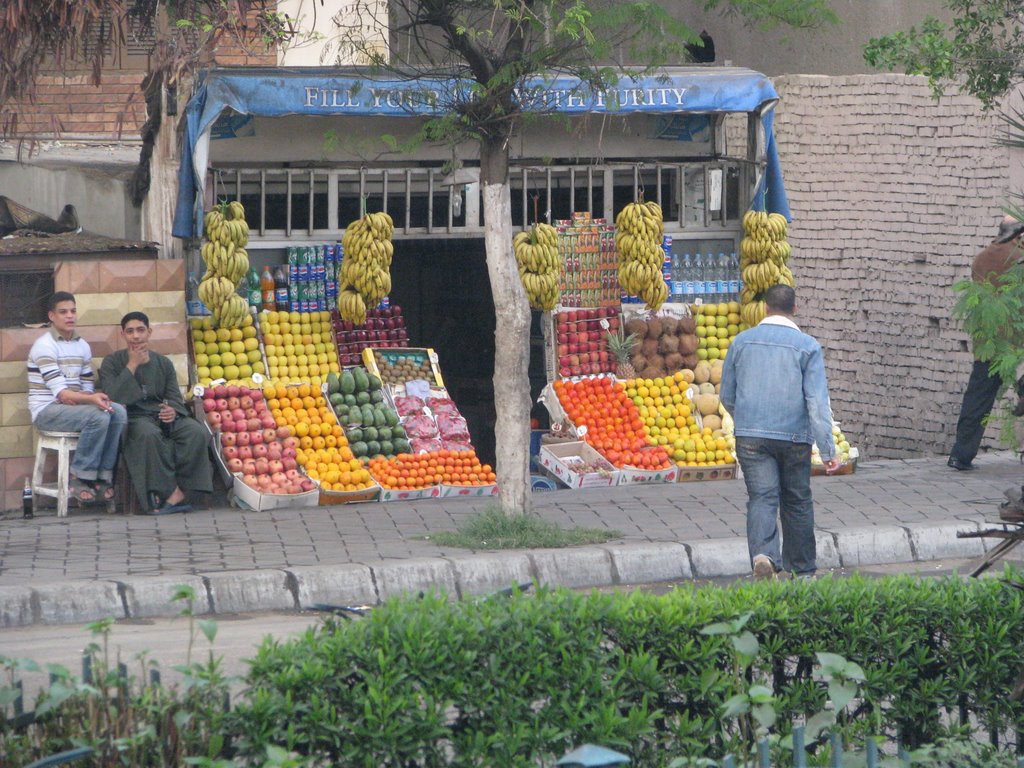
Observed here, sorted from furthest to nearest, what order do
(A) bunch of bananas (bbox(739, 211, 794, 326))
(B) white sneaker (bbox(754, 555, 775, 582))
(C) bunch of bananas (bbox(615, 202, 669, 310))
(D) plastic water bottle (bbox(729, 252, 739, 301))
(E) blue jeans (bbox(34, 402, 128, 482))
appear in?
1. (D) plastic water bottle (bbox(729, 252, 739, 301))
2. (A) bunch of bananas (bbox(739, 211, 794, 326))
3. (C) bunch of bananas (bbox(615, 202, 669, 310))
4. (E) blue jeans (bbox(34, 402, 128, 482))
5. (B) white sneaker (bbox(754, 555, 775, 582))

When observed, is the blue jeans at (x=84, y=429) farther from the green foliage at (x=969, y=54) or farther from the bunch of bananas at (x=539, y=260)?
the green foliage at (x=969, y=54)

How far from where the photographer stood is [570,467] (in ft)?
39.0

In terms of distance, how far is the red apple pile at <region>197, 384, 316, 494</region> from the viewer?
433 inches

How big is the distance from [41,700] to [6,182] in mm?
12402

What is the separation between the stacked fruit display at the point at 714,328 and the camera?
13.2 metres

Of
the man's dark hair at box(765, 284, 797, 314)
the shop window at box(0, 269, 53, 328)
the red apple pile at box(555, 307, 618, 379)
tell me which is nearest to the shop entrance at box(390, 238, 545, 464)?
the red apple pile at box(555, 307, 618, 379)

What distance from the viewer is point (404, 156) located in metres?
12.6

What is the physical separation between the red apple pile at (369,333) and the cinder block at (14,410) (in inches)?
105

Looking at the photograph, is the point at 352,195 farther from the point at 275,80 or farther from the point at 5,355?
the point at 5,355

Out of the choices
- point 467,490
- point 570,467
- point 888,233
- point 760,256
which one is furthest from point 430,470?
point 888,233

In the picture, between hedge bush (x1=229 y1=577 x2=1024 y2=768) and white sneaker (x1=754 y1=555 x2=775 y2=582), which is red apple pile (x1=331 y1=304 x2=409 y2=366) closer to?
white sneaker (x1=754 y1=555 x2=775 y2=582)

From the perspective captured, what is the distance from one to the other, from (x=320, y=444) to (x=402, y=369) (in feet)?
4.35

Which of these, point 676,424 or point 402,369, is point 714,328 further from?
point 402,369

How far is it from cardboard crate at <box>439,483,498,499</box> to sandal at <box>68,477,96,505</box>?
2.65 meters
